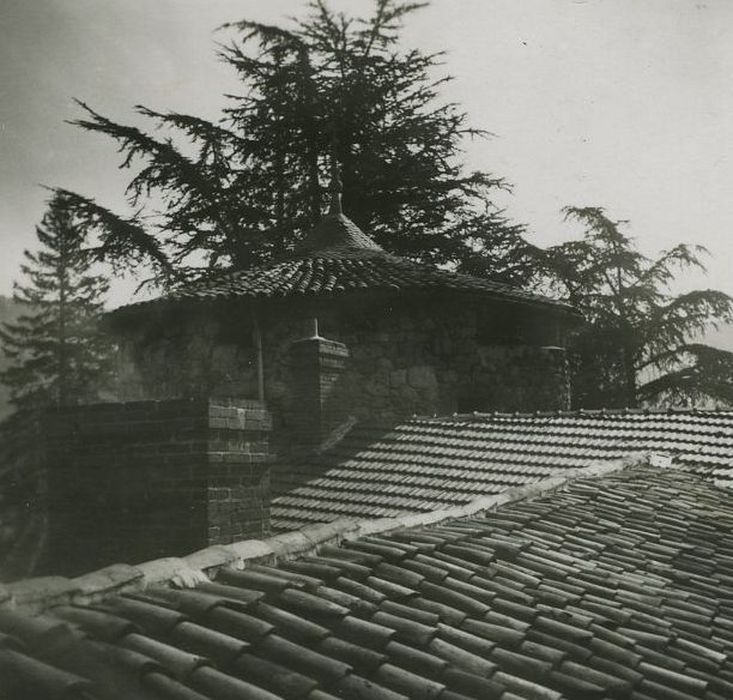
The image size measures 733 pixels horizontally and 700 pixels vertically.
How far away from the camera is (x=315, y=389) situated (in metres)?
9.77

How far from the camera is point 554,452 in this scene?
8.76 meters

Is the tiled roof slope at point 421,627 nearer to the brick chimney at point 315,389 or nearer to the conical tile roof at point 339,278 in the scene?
the brick chimney at point 315,389

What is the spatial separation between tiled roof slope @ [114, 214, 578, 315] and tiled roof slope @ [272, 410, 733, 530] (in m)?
2.77

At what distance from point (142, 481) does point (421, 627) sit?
1.90 m

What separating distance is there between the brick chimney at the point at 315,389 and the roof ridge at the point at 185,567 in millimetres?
5027

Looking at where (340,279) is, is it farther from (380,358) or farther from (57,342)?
(57,342)

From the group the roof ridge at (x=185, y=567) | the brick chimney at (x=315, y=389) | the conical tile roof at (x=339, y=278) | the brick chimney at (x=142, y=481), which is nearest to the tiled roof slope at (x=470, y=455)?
the brick chimney at (x=315, y=389)

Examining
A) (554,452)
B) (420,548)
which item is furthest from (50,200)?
(420,548)

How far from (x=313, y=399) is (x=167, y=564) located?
6.94 metres

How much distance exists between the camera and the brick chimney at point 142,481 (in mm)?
3916

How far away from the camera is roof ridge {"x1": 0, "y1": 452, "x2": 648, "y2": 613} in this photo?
7.91 feet

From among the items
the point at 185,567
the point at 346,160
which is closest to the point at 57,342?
the point at 346,160

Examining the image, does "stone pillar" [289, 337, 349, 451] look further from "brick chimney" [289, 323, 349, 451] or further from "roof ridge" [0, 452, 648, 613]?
"roof ridge" [0, 452, 648, 613]

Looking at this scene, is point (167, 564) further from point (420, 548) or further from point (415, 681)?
point (420, 548)
